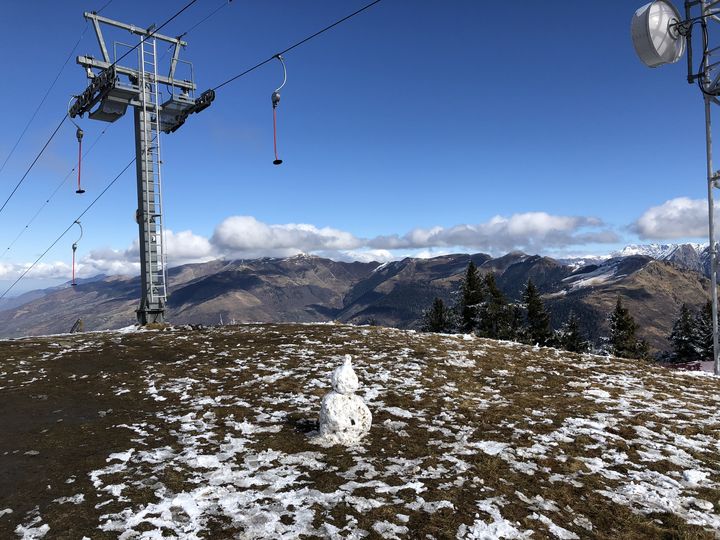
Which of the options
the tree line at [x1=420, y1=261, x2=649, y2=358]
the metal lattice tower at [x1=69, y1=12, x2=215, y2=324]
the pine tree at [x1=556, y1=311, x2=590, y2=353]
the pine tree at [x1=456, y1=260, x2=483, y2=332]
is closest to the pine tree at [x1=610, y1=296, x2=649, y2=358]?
the tree line at [x1=420, y1=261, x2=649, y2=358]

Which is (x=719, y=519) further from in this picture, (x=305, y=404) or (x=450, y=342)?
(x=450, y=342)

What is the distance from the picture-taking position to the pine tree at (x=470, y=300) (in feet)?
212

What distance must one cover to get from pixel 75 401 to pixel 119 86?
2619 centimetres

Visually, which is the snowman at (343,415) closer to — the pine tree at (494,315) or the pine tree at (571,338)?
the pine tree at (494,315)

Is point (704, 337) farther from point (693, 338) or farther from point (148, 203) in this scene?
point (148, 203)

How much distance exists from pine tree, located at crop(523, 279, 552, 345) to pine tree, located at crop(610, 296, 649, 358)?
8.67m

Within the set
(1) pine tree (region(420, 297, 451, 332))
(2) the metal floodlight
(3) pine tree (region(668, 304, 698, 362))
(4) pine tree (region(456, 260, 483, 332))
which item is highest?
(2) the metal floodlight

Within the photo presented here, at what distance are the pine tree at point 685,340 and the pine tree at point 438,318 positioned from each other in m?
38.9

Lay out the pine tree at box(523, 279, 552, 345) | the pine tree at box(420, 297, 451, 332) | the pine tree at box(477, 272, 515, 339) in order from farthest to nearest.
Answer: the pine tree at box(420, 297, 451, 332), the pine tree at box(523, 279, 552, 345), the pine tree at box(477, 272, 515, 339)

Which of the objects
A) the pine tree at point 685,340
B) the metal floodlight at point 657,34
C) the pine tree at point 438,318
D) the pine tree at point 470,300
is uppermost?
the metal floodlight at point 657,34

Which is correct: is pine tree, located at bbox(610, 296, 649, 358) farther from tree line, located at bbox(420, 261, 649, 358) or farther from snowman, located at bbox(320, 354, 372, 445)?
snowman, located at bbox(320, 354, 372, 445)

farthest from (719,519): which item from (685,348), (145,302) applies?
(685,348)

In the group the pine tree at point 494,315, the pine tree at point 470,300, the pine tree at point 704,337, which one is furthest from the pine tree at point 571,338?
the pine tree at point 704,337

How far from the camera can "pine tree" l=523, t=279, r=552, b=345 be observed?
6388 centimetres
